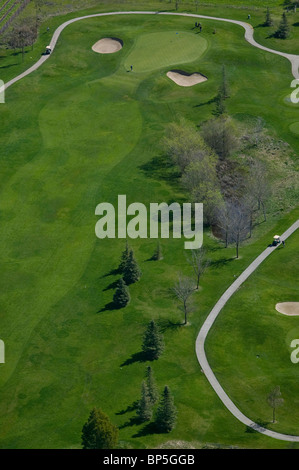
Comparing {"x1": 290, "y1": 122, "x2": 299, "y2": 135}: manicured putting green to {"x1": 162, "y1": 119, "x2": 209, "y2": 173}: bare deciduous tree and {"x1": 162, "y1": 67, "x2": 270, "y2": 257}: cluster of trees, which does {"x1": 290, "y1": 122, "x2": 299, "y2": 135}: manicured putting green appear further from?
{"x1": 162, "y1": 119, "x2": 209, "y2": 173}: bare deciduous tree

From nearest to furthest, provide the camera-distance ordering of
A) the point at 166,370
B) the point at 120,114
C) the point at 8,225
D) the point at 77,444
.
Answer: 1. the point at 77,444
2. the point at 166,370
3. the point at 8,225
4. the point at 120,114

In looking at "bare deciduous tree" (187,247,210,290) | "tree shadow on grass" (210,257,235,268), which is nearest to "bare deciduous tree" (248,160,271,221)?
"tree shadow on grass" (210,257,235,268)

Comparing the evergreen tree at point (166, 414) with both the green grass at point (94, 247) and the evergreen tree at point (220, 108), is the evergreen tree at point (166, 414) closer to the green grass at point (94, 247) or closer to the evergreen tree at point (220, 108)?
the green grass at point (94, 247)

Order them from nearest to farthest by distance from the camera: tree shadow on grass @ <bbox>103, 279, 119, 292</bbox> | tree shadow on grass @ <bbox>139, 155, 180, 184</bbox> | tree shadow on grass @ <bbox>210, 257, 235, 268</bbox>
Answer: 1. tree shadow on grass @ <bbox>103, 279, 119, 292</bbox>
2. tree shadow on grass @ <bbox>210, 257, 235, 268</bbox>
3. tree shadow on grass @ <bbox>139, 155, 180, 184</bbox>

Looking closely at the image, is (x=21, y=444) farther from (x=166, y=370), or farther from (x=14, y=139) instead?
(x=14, y=139)

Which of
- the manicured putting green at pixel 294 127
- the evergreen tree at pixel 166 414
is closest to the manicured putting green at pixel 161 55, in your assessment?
the manicured putting green at pixel 294 127

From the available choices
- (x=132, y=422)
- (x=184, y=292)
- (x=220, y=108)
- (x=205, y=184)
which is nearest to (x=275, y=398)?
(x=132, y=422)

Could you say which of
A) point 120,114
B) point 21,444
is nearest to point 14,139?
point 120,114
